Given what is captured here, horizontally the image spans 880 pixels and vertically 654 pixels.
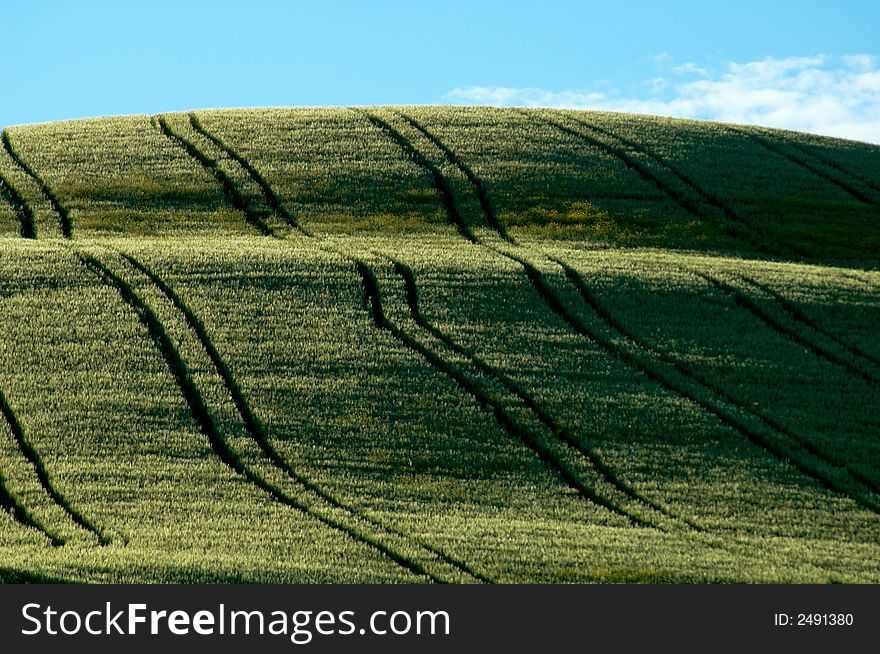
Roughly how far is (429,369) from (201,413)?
15.2ft

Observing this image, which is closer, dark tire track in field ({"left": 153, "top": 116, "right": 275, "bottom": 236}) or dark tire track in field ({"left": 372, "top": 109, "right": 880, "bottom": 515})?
dark tire track in field ({"left": 372, "top": 109, "right": 880, "bottom": 515})

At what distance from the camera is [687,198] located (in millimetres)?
35375

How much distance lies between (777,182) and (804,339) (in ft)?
46.3

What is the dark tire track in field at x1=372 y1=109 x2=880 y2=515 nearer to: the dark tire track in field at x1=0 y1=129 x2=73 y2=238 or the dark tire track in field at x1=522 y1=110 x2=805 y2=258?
the dark tire track in field at x1=522 y1=110 x2=805 y2=258

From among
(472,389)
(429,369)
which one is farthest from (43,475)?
(472,389)

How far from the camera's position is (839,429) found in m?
21.3

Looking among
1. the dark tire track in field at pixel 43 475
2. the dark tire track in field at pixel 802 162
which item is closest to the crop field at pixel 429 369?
the dark tire track in field at pixel 43 475

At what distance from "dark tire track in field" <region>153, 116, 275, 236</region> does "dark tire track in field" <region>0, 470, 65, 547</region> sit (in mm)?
14851

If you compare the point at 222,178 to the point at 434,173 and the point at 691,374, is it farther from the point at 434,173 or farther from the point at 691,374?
the point at 691,374

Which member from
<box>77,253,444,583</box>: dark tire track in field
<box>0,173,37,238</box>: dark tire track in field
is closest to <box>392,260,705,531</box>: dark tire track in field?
<box>77,253,444,583</box>: dark tire track in field

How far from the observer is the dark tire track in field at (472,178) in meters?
32.7

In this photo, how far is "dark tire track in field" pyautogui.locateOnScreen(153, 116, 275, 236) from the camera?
32250 mm

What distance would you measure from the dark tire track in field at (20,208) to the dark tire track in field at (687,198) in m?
19.2

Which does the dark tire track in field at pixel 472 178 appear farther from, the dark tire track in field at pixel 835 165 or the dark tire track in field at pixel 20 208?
the dark tire track in field at pixel 835 165
